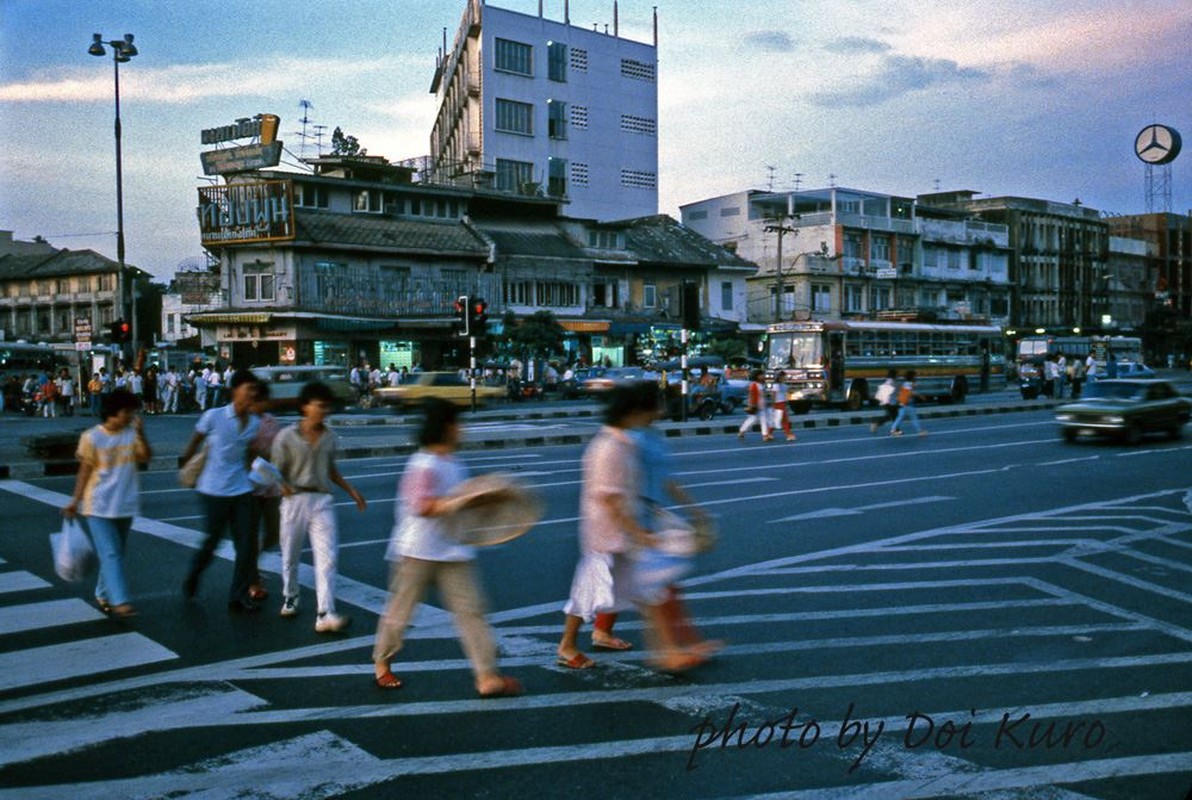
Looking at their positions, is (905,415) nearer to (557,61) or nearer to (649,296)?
(649,296)

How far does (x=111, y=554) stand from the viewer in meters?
7.75

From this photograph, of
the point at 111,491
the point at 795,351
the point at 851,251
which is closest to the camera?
the point at 111,491

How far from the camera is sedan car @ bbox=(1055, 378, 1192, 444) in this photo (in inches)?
885

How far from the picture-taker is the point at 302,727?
5.42 metres

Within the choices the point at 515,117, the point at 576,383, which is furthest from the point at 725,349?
the point at 515,117

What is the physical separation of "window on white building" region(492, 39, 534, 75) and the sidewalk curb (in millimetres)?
27729

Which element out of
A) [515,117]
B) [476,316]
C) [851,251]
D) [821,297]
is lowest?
[476,316]

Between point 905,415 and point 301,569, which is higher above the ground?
point 905,415

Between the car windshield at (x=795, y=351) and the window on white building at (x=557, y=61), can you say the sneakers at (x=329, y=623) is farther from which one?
the window on white building at (x=557, y=61)

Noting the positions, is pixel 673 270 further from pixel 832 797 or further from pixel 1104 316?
pixel 832 797

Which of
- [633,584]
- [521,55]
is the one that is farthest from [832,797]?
[521,55]

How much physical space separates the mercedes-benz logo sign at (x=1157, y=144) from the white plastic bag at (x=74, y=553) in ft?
30.7

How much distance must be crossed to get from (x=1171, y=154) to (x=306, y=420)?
25.2 feet

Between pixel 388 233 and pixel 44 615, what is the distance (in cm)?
4038
